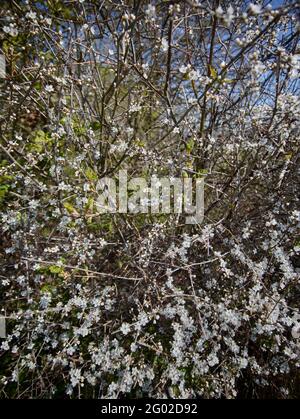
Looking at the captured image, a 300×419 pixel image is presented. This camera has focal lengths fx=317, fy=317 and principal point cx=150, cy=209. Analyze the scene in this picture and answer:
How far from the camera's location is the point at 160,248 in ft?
7.55

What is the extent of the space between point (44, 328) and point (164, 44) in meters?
2.10

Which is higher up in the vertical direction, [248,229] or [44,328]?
[248,229]

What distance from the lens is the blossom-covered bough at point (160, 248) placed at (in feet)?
6.94

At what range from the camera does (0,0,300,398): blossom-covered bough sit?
6.94 feet

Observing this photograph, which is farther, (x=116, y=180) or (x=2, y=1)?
(x=2, y=1)

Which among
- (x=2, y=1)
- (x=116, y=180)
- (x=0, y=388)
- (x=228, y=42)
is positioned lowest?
(x=0, y=388)

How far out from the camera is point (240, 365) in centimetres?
211

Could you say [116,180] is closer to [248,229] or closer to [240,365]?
[248,229]

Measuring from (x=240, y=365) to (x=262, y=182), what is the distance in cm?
140
